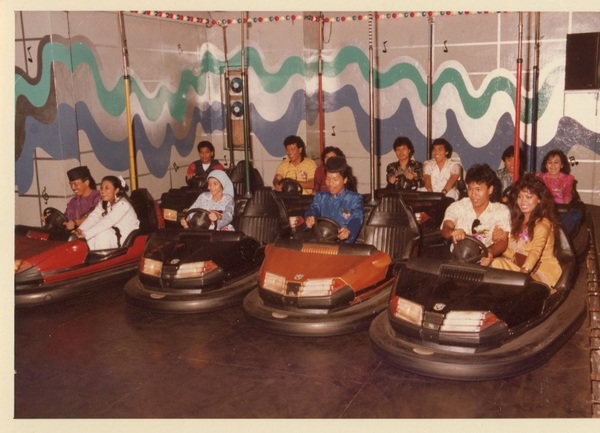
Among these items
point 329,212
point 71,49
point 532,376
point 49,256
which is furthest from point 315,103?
point 532,376

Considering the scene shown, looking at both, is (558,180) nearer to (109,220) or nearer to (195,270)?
(195,270)

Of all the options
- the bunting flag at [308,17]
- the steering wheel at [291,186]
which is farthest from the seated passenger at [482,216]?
the bunting flag at [308,17]

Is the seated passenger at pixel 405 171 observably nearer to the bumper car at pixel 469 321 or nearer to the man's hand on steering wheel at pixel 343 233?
the man's hand on steering wheel at pixel 343 233

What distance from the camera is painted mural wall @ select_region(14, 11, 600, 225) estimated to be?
549cm

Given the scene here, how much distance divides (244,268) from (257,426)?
1556 millimetres

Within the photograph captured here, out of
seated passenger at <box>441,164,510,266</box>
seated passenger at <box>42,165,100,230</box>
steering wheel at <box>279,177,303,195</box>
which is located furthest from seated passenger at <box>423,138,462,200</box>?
seated passenger at <box>42,165,100,230</box>

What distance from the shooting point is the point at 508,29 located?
5.89 meters

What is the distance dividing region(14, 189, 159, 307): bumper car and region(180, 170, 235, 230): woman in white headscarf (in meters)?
0.37

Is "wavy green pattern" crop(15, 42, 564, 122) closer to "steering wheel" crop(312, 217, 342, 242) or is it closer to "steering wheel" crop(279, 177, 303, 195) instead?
"steering wheel" crop(279, 177, 303, 195)

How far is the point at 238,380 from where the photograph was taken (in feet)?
8.97

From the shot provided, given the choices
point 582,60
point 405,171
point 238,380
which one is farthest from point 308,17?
point 238,380

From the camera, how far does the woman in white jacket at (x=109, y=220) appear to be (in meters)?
4.04

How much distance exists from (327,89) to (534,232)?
3.90m

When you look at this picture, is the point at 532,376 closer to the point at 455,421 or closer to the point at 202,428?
the point at 455,421
